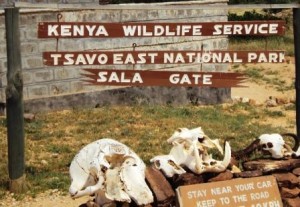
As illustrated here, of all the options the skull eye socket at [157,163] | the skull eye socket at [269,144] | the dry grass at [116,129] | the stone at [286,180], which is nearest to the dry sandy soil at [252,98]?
the dry grass at [116,129]

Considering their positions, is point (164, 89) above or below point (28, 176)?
above

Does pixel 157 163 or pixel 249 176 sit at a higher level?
pixel 157 163

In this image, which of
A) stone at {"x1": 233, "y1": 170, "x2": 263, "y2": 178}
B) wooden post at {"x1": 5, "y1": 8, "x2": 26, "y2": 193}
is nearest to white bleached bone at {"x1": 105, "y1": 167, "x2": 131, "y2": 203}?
stone at {"x1": 233, "y1": 170, "x2": 263, "y2": 178}

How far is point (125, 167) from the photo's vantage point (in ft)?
16.3

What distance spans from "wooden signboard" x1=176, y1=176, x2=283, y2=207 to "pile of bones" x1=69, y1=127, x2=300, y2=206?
0.59 ft

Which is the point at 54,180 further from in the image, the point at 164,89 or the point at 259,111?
the point at 259,111

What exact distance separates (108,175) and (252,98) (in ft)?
31.3

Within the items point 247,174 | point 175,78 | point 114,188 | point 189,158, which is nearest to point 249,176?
point 247,174

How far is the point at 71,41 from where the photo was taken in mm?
10656

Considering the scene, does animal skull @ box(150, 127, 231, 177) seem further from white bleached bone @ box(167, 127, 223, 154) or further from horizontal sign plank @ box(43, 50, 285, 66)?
horizontal sign plank @ box(43, 50, 285, 66)

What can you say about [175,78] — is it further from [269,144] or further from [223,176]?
[223,176]

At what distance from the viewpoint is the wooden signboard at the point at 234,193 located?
16.0ft

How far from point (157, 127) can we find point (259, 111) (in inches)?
117

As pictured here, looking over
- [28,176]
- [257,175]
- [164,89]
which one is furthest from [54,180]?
[164,89]
